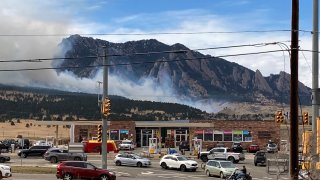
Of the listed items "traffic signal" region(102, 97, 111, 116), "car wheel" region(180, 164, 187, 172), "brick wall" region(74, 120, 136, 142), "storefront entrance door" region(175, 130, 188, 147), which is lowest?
"car wheel" region(180, 164, 187, 172)

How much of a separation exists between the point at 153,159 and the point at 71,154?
12.6m

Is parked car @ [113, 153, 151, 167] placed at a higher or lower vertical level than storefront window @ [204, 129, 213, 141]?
lower

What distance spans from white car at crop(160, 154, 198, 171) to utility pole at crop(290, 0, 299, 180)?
3250cm

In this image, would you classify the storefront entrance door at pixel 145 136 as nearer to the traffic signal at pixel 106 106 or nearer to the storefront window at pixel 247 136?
the storefront window at pixel 247 136

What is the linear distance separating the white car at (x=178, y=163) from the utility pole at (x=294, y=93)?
32503mm

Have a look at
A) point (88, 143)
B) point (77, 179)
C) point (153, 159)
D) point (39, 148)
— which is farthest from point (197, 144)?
point (77, 179)

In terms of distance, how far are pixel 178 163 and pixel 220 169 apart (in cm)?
723

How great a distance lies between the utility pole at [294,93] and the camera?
17.9 metres

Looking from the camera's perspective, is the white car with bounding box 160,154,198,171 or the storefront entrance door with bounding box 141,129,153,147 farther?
the storefront entrance door with bounding box 141,129,153,147

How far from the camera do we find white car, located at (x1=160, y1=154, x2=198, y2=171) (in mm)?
50281

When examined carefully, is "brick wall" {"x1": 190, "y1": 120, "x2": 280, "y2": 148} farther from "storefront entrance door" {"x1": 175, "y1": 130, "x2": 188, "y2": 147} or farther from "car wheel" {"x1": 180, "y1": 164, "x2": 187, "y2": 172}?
"car wheel" {"x1": 180, "y1": 164, "x2": 187, "y2": 172}

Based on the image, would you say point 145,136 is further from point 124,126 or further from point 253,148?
point 253,148

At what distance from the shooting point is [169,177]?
141ft

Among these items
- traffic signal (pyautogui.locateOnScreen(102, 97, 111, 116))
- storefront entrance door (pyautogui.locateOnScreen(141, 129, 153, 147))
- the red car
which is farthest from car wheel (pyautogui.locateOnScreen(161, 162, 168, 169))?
storefront entrance door (pyautogui.locateOnScreen(141, 129, 153, 147))
